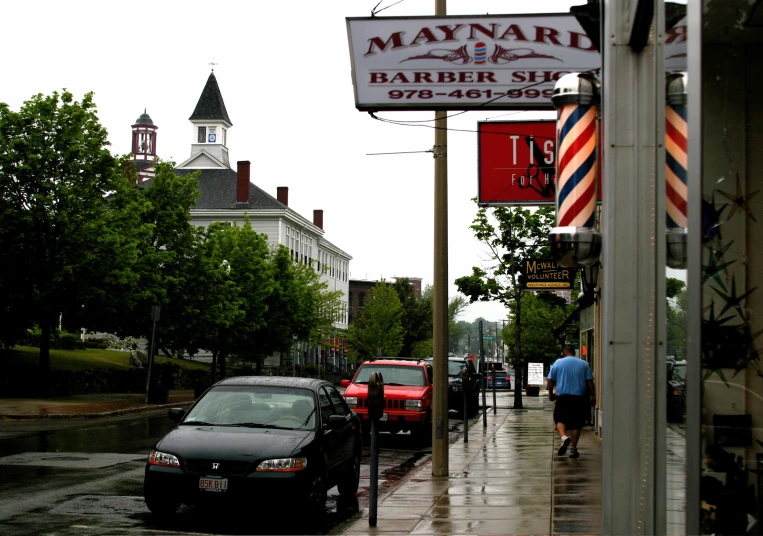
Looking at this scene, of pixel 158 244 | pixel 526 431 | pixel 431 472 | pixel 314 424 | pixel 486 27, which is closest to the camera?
pixel 486 27

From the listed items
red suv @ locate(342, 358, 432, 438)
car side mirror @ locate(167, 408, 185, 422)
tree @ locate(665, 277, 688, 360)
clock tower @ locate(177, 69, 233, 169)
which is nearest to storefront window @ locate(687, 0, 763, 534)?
tree @ locate(665, 277, 688, 360)

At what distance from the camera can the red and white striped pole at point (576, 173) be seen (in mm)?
4961

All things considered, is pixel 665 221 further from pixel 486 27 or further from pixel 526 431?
pixel 526 431

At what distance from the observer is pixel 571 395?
51.2 ft

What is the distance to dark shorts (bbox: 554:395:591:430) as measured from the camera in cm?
1560

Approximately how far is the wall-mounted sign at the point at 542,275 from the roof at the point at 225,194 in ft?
201

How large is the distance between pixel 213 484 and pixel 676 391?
6419 mm

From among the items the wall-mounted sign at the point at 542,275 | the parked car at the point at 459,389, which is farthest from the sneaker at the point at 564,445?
the parked car at the point at 459,389

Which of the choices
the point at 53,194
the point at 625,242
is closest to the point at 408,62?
the point at 625,242

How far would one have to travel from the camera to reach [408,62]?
9.20 meters

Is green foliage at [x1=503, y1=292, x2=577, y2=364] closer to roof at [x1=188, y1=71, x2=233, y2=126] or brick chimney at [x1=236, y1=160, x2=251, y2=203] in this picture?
brick chimney at [x1=236, y1=160, x2=251, y2=203]

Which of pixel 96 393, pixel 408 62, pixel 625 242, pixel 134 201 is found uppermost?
pixel 134 201

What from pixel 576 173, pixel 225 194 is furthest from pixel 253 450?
pixel 225 194

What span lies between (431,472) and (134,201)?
23.5 meters
